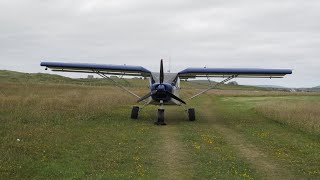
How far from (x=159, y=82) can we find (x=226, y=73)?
443cm

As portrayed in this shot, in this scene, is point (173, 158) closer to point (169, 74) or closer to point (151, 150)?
point (151, 150)

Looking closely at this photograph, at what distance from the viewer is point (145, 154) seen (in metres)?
11.2

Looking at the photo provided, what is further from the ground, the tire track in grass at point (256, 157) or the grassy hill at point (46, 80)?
the grassy hill at point (46, 80)

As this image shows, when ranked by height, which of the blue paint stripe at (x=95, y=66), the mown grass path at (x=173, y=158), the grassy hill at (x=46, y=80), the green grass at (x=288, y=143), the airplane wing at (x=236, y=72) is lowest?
the green grass at (x=288, y=143)

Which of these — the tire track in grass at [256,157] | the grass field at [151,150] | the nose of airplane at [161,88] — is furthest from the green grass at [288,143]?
the nose of airplane at [161,88]

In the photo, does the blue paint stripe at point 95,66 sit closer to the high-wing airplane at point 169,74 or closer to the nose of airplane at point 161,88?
the high-wing airplane at point 169,74

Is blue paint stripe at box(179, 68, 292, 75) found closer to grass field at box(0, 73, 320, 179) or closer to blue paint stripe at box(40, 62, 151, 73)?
blue paint stripe at box(40, 62, 151, 73)

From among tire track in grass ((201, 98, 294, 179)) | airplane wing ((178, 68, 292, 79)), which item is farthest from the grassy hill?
tire track in grass ((201, 98, 294, 179))

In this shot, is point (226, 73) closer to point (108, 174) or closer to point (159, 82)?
point (159, 82)

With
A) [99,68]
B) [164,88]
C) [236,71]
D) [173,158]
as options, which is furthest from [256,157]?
[99,68]

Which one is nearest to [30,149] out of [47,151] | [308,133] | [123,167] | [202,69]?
[47,151]

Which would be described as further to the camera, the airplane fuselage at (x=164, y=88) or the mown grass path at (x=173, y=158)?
the airplane fuselage at (x=164, y=88)

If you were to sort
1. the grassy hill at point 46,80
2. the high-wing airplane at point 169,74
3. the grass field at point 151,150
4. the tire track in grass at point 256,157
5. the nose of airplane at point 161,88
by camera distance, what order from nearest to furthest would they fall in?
the grass field at point 151,150, the tire track in grass at point 256,157, the nose of airplane at point 161,88, the high-wing airplane at point 169,74, the grassy hill at point 46,80

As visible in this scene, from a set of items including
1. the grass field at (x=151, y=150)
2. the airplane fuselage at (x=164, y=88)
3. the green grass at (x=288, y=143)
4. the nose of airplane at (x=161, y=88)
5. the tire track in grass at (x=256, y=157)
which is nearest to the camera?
the grass field at (x=151, y=150)
